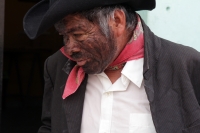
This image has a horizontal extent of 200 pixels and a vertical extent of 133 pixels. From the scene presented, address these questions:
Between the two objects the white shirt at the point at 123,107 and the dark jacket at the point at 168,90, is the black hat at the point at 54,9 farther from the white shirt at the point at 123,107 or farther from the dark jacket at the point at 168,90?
the white shirt at the point at 123,107

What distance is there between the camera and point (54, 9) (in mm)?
1698

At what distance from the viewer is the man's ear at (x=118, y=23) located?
1826 millimetres

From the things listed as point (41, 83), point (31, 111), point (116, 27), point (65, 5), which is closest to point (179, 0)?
point (116, 27)

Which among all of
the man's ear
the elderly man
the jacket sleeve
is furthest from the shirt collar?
the jacket sleeve

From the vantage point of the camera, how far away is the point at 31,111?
652 centimetres

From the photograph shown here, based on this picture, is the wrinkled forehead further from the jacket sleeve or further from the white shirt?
the jacket sleeve

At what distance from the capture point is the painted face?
179 cm

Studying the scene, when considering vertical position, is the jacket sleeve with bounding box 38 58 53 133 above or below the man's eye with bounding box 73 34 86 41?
below

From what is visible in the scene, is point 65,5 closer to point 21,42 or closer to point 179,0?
point 179,0

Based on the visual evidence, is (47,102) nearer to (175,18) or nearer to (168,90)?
(168,90)

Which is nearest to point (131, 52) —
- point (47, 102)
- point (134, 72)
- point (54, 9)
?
point (134, 72)

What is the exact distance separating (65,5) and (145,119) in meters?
0.57

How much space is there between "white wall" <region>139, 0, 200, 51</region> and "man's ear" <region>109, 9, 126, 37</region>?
2.81 ft

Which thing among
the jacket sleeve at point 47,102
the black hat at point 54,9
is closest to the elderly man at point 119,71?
the black hat at point 54,9
